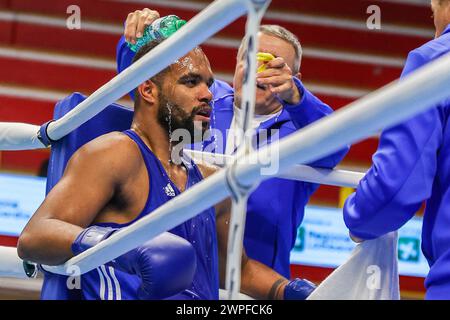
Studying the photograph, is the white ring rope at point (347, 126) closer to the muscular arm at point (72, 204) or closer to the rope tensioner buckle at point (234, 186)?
the rope tensioner buckle at point (234, 186)

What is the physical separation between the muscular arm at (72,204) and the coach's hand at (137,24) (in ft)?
1.46

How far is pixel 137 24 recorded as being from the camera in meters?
2.01

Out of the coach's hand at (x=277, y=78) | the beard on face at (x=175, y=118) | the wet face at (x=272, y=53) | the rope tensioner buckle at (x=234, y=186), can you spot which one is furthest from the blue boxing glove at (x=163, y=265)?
the wet face at (x=272, y=53)

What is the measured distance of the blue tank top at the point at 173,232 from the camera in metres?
1.63

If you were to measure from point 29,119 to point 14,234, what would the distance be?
0.77 metres

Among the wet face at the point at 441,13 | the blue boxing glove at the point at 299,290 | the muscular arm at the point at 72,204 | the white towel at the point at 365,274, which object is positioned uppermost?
the wet face at the point at 441,13

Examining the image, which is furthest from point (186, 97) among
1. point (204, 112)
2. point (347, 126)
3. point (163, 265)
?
point (347, 126)

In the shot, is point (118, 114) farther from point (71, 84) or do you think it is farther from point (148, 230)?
point (71, 84)

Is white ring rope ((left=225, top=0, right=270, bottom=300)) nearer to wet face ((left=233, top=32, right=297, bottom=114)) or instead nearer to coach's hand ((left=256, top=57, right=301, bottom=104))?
coach's hand ((left=256, top=57, right=301, bottom=104))

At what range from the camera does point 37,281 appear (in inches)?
129

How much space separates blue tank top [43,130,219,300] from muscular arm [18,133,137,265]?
7 centimetres

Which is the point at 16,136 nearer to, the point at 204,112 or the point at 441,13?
the point at 204,112

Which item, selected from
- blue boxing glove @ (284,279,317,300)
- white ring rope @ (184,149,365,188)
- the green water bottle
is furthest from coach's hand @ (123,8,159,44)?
blue boxing glove @ (284,279,317,300)

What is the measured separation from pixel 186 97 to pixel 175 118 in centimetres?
5
